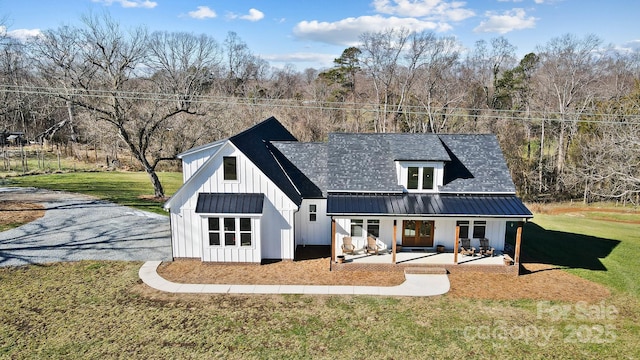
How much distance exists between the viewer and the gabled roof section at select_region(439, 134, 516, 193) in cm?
1845

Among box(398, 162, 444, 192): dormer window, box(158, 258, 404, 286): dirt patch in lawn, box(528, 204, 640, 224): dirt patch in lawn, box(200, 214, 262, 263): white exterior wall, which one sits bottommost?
box(528, 204, 640, 224): dirt patch in lawn

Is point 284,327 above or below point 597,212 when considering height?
above

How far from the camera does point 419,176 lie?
18.7 metres

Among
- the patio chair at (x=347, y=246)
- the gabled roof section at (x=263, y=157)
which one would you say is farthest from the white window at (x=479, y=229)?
the gabled roof section at (x=263, y=157)

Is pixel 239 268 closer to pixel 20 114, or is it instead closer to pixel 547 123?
pixel 547 123

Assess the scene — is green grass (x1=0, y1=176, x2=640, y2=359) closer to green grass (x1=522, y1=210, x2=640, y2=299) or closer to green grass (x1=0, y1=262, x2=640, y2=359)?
green grass (x1=0, y1=262, x2=640, y2=359)

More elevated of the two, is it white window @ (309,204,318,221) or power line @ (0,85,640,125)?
power line @ (0,85,640,125)


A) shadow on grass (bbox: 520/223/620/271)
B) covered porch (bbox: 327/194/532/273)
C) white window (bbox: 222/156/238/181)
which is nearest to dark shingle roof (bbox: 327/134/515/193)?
covered porch (bbox: 327/194/532/273)

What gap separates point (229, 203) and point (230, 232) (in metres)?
1.39

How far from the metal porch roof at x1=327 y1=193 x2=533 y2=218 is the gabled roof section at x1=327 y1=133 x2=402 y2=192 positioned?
20.3 inches

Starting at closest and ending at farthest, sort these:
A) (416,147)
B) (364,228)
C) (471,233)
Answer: (471,233) < (364,228) < (416,147)

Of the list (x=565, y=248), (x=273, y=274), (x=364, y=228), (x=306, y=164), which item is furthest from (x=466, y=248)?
(x=273, y=274)

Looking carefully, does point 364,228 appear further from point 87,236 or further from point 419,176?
point 87,236

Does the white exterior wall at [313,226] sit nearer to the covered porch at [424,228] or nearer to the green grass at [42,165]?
the covered porch at [424,228]
